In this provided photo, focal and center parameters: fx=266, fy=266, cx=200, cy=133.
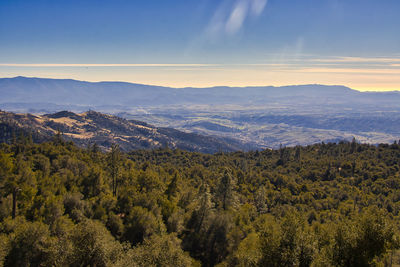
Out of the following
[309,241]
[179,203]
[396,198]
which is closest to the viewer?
[309,241]

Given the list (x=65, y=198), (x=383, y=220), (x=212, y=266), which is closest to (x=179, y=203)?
(x=212, y=266)

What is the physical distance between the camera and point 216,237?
178 ft

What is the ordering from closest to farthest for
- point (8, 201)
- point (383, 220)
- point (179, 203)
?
point (383, 220)
point (8, 201)
point (179, 203)

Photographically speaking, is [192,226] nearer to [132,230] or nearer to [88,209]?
[132,230]

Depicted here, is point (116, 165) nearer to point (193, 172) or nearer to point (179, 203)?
point (179, 203)

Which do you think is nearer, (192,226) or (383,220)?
(383,220)

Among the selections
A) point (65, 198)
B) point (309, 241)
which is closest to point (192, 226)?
point (65, 198)

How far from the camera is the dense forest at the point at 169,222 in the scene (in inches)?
1213

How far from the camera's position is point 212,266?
51.3 m

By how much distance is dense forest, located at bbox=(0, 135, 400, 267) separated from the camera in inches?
1213

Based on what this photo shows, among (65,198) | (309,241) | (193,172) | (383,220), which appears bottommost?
(193,172)

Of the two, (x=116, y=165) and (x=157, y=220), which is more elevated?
(x=116, y=165)

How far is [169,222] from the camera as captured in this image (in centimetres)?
5634

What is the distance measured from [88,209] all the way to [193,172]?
7729 centimetres
